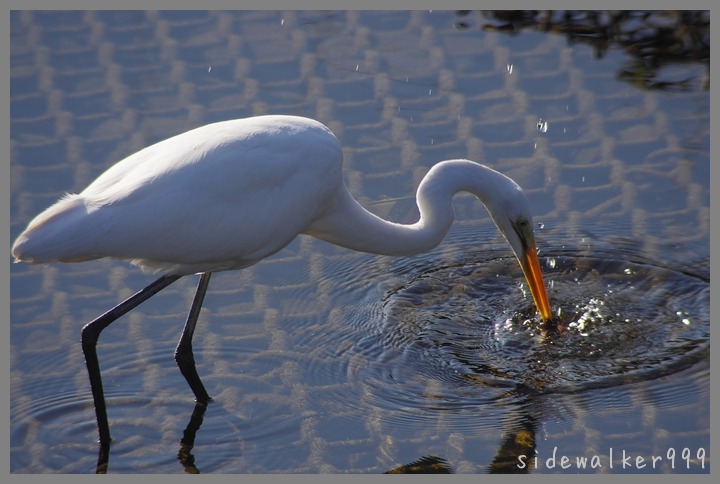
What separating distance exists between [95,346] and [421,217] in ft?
4.97

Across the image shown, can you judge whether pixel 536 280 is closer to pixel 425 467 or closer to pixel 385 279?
pixel 385 279

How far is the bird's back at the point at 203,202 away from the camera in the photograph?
13.7 ft

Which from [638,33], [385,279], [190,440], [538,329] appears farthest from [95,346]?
[638,33]

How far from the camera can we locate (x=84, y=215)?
13.7 feet

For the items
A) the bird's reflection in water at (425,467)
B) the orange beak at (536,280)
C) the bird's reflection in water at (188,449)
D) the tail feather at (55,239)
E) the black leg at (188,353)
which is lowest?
the bird's reflection in water at (425,467)

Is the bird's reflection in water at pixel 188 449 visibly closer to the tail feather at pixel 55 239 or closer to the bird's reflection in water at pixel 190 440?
the bird's reflection in water at pixel 190 440

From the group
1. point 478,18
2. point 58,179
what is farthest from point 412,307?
point 478,18

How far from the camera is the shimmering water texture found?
4.62 meters

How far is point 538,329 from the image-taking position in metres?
4.97

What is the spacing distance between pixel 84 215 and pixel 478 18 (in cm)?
466

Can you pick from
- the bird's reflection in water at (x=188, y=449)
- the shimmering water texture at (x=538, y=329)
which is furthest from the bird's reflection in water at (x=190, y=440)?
the shimmering water texture at (x=538, y=329)

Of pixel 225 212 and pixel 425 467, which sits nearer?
pixel 425 467

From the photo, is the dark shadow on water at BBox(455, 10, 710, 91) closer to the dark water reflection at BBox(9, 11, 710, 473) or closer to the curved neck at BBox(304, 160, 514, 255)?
the dark water reflection at BBox(9, 11, 710, 473)

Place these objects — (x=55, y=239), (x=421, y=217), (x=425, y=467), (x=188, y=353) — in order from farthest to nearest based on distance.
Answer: (x=421, y=217) → (x=188, y=353) → (x=425, y=467) → (x=55, y=239)
